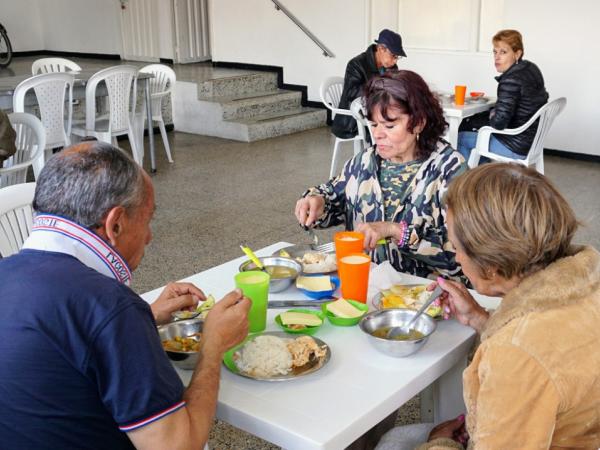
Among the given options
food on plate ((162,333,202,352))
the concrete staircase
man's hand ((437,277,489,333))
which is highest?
man's hand ((437,277,489,333))

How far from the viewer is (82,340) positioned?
1139mm

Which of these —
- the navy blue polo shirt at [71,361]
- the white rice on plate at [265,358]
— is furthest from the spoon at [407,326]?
the navy blue polo shirt at [71,361]

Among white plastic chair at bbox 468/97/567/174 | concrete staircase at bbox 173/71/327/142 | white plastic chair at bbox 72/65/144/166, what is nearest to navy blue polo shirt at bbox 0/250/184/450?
white plastic chair at bbox 468/97/567/174

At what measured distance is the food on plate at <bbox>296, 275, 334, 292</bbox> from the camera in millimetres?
1849

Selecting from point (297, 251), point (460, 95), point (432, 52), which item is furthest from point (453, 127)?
point (297, 251)

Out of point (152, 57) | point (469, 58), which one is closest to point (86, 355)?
point (469, 58)

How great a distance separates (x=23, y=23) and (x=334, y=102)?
7.36 metres

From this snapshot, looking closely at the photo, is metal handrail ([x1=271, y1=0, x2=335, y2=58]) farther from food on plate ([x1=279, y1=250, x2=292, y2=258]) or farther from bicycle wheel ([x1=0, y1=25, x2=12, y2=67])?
food on plate ([x1=279, y1=250, x2=292, y2=258])

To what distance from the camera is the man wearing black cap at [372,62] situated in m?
5.53

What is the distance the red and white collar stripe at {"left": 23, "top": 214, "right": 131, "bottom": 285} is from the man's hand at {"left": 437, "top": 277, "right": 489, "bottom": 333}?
78 cm

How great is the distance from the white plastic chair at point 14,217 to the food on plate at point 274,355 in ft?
3.65

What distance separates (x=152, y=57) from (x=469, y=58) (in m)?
4.81

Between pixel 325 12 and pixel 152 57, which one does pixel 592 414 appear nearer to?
pixel 325 12

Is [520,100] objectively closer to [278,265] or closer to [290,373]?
[278,265]
